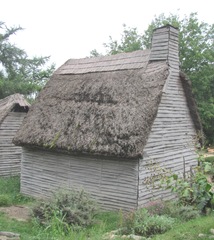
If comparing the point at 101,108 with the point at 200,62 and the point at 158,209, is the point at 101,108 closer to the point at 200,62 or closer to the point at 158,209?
the point at 158,209

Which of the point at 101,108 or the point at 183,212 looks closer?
the point at 183,212

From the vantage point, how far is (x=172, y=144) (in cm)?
1218

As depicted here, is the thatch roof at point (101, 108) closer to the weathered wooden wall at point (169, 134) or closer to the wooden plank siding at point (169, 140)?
the weathered wooden wall at point (169, 134)

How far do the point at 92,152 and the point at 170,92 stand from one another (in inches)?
147

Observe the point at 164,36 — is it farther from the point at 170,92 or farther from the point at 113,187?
the point at 113,187

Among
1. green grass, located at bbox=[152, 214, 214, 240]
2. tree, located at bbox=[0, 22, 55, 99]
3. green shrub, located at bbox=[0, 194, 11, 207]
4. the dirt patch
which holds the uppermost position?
tree, located at bbox=[0, 22, 55, 99]

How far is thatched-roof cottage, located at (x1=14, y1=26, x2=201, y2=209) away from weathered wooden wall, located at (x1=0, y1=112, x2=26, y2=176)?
282 cm

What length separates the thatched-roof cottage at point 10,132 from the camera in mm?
16255

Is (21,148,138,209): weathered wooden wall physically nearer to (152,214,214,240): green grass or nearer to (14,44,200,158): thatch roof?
(14,44,200,158): thatch roof

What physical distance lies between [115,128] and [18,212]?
4.35 meters

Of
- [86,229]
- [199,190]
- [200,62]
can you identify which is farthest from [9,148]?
[200,62]

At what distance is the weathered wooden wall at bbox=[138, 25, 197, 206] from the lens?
35.8 feet

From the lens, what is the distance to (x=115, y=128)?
10742 millimetres

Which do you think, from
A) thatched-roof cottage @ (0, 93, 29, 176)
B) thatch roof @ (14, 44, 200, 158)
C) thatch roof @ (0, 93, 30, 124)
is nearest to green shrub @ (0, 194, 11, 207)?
thatch roof @ (14, 44, 200, 158)
